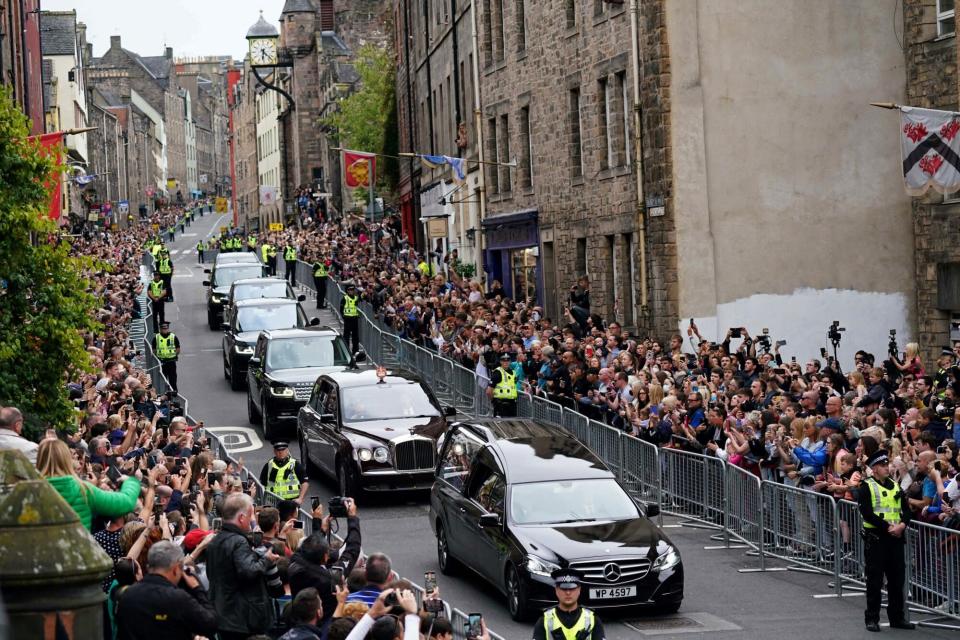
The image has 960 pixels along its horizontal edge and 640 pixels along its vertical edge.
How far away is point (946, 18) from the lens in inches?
1129

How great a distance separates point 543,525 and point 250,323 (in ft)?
63.5

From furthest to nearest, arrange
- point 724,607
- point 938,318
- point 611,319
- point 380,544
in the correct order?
point 611,319, point 938,318, point 380,544, point 724,607

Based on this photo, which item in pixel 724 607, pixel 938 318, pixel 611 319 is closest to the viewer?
pixel 724 607

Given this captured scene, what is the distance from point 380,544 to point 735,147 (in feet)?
45.4

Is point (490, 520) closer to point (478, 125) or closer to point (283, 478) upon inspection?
point (283, 478)

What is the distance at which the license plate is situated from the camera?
49.1 ft

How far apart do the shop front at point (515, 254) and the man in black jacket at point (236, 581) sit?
1153 inches

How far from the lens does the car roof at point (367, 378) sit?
2325 cm

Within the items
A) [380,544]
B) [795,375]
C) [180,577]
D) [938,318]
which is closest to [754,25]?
[938,318]

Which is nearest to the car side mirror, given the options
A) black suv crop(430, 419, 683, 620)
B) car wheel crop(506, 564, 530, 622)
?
black suv crop(430, 419, 683, 620)

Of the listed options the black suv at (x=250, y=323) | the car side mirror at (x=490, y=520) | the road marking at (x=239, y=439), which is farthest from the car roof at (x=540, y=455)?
the black suv at (x=250, y=323)

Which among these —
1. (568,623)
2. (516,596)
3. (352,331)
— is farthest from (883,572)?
(352,331)

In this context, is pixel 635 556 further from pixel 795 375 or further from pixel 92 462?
pixel 795 375

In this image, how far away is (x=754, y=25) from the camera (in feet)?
99.8
